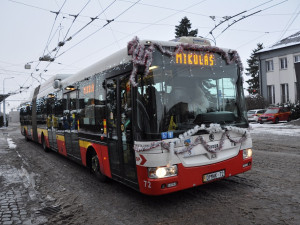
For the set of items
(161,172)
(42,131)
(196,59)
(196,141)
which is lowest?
(161,172)

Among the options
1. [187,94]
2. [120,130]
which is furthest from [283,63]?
[120,130]

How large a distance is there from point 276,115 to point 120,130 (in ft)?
76.7

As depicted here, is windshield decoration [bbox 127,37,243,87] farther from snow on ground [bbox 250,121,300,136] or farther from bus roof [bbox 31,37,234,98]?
snow on ground [bbox 250,121,300,136]

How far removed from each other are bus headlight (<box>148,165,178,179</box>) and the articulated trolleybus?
2 cm

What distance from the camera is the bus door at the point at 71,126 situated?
26.0 feet

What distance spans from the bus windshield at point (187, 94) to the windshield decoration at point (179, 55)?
0.02 m

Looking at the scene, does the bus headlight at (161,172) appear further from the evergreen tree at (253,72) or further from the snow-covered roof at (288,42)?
the evergreen tree at (253,72)

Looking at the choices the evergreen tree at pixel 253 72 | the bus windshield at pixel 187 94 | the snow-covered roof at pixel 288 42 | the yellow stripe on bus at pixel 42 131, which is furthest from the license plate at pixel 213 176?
the evergreen tree at pixel 253 72

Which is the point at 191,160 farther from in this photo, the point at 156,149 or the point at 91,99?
the point at 91,99

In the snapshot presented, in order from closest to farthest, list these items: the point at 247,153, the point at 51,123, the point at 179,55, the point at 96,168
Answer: the point at 179,55 < the point at 247,153 < the point at 96,168 < the point at 51,123

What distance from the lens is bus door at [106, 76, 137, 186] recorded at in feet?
16.1

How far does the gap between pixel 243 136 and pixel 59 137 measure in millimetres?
6664

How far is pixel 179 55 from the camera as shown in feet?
15.9

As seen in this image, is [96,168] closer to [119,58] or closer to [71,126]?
[71,126]
